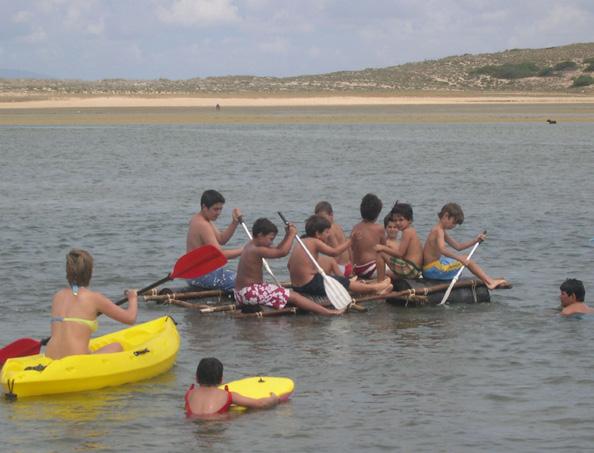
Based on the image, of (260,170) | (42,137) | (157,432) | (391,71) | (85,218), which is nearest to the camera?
(157,432)

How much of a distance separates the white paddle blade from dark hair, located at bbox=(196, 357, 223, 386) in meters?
3.80

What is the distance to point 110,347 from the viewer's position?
33.1 feet

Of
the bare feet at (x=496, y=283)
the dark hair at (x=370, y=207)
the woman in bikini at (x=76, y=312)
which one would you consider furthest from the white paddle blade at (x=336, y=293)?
the woman in bikini at (x=76, y=312)

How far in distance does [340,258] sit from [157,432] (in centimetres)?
570

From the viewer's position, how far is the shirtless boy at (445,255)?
13312 mm

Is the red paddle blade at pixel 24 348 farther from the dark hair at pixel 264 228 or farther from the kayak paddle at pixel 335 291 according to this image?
the kayak paddle at pixel 335 291

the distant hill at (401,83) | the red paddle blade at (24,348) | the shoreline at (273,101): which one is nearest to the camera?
the red paddle blade at (24,348)

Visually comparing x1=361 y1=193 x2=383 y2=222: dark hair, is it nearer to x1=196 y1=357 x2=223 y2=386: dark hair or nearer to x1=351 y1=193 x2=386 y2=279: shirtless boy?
x1=351 y1=193 x2=386 y2=279: shirtless boy

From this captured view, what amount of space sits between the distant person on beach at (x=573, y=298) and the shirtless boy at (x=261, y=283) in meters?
2.52

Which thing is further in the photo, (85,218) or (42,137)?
(42,137)

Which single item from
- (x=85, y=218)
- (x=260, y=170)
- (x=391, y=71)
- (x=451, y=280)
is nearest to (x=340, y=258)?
(x=451, y=280)

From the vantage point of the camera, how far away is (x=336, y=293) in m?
12.8

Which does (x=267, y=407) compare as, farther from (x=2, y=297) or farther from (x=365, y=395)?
(x=2, y=297)

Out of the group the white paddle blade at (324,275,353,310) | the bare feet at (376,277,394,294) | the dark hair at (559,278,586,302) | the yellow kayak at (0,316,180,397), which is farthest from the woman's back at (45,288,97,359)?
the dark hair at (559,278,586,302)
